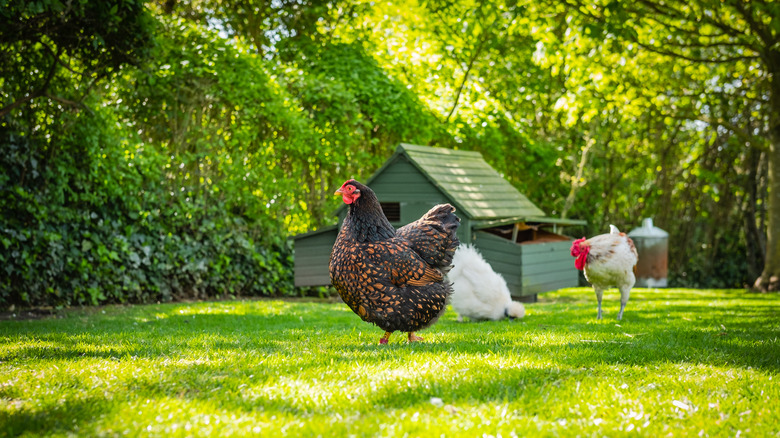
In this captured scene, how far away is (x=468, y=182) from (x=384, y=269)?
615 cm

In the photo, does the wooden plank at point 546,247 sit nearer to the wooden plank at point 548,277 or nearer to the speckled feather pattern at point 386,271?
the wooden plank at point 548,277

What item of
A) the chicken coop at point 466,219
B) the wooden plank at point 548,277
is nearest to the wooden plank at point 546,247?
the chicken coop at point 466,219

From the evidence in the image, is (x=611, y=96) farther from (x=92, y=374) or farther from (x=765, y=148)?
(x=92, y=374)

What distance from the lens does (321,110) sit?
11.7 metres

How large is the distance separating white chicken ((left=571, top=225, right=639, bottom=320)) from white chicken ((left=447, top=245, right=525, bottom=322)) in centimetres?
88

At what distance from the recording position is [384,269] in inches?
181

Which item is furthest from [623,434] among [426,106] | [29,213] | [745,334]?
[426,106]

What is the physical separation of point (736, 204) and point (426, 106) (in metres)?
8.22

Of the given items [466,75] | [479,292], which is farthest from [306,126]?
[479,292]

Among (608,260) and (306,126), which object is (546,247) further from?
(306,126)

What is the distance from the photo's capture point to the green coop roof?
31.8 ft

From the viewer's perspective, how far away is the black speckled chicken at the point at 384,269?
4.59 m

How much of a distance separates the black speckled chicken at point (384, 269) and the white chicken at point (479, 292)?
78.0 inches

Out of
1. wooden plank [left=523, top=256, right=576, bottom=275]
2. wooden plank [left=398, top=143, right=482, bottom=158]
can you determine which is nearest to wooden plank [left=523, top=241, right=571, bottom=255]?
wooden plank [left=523, top=256, right=576, bottom=275]
